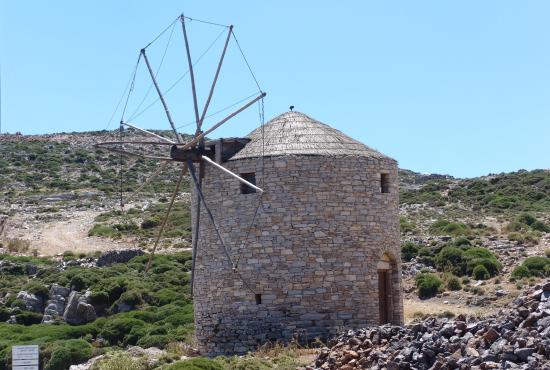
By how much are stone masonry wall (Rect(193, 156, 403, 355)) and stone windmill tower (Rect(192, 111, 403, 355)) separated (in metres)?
0.02

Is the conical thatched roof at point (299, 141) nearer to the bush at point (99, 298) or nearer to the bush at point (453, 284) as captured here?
the bush at point (453, 284)

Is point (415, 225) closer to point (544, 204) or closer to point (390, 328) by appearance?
point (544, 204)

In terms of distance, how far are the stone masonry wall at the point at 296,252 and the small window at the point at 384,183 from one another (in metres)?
0.45

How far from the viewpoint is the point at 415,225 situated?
3797 cm

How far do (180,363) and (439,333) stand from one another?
15.9 ft

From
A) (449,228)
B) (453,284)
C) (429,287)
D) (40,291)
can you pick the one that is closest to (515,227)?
(449,228)

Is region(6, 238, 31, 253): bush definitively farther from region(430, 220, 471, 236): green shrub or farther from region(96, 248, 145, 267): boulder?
region(430, 220, 471, 236): green shrub

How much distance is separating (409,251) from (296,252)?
50.8 feet

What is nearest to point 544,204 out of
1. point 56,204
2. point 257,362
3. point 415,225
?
point 415,225

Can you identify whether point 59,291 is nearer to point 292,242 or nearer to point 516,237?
point 292,242

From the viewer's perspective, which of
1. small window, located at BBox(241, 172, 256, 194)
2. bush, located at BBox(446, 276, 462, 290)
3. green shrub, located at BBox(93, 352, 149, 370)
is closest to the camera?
green shrub, located at BBox(93, 352, 149, 370)

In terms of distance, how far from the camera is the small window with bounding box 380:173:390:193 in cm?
1800

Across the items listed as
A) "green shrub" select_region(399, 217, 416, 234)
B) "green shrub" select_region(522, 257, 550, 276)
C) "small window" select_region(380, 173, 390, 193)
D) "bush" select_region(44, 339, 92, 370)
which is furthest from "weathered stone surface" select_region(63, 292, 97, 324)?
"green shrub" select_region(399, 217, 416, 234)

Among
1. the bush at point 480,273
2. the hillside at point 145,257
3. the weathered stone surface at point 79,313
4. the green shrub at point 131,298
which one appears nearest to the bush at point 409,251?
the hillside at point 145,257
